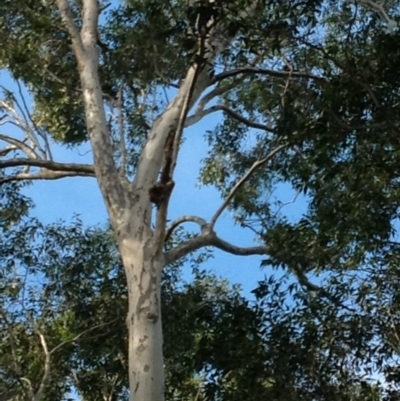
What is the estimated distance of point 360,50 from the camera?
22.0 feet

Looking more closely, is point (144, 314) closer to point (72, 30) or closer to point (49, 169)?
point (49, 169)

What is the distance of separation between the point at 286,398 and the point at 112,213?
220 cm

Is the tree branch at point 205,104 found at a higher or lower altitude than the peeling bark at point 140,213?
higher

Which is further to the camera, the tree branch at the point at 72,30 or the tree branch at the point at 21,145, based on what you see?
the tree branch at the point at 21,145

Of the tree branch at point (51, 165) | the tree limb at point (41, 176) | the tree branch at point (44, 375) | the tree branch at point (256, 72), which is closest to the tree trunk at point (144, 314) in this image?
the tree branch at point (51, 165)

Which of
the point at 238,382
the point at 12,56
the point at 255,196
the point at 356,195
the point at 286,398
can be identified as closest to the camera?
the point at 356,195

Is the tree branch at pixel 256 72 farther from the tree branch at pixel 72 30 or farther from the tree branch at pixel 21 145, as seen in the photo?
the tree branch at pixel 21 145

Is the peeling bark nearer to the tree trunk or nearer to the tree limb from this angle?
the tree trunk

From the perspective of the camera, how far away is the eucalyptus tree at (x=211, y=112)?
569 centimetres

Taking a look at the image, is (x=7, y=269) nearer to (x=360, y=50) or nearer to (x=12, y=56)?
(x=12, y=56)

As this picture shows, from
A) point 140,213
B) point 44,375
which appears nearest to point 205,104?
point 140,213

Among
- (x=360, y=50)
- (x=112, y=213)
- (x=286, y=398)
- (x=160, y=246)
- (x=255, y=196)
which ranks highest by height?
(x=255, y=196)

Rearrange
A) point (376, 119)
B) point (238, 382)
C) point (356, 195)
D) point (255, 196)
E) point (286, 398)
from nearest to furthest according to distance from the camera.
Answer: point (376, 119) → point (356, 195) → point (286, 398) → point (238, 382) → point (255, 196)

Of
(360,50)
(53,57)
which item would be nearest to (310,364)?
(360,50)
